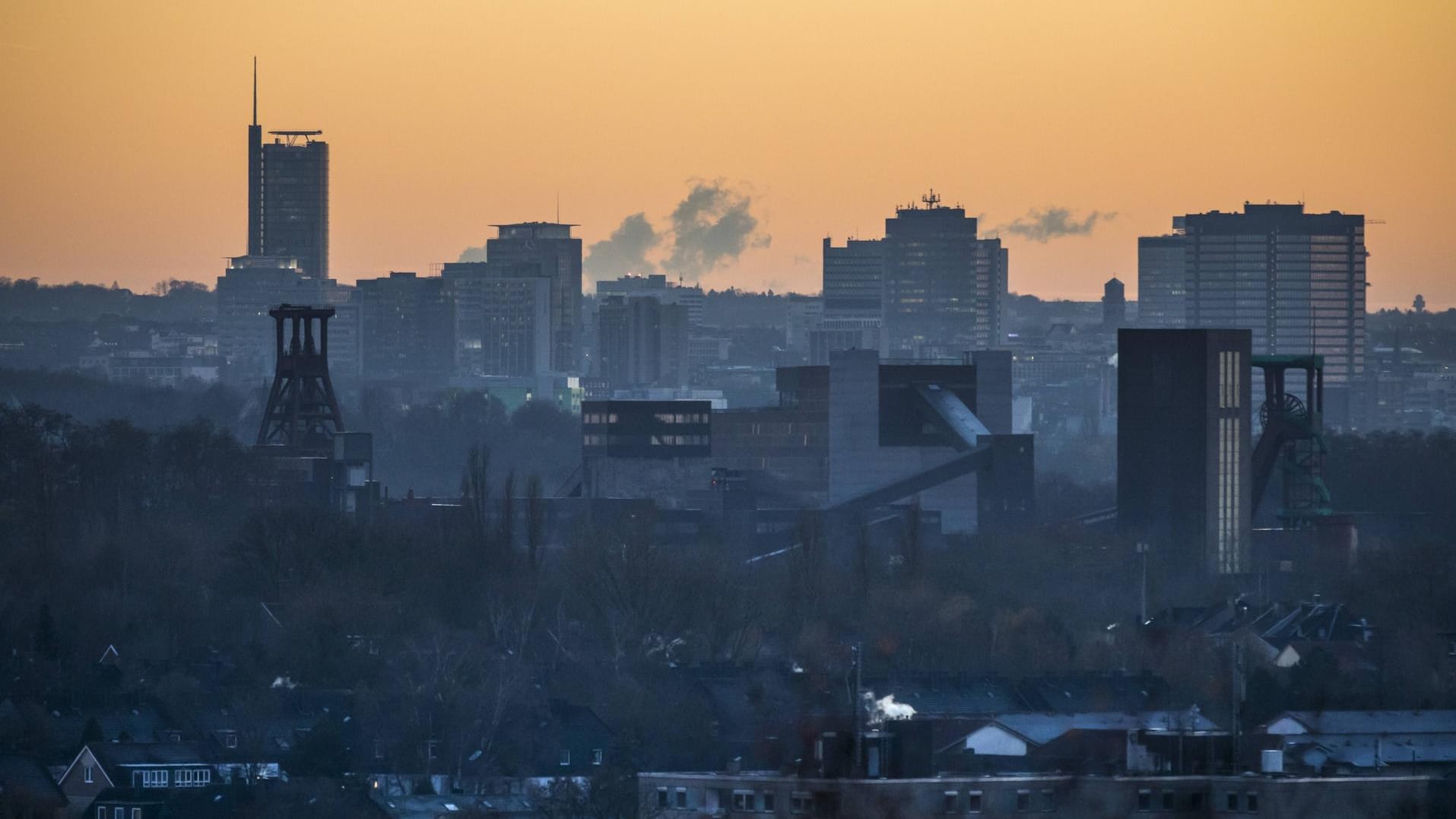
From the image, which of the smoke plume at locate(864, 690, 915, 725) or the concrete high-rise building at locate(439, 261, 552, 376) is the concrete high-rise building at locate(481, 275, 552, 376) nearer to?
the concrete high-rise building at locate(439, 261, 552, 376)

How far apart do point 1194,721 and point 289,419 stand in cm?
4029

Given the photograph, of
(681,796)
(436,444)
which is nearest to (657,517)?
(681,796)

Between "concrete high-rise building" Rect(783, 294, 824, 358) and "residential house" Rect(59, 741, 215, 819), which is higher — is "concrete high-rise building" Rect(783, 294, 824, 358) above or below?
above

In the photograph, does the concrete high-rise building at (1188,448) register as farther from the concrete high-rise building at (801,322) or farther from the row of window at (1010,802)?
the concrete high-rise building at (801,322)

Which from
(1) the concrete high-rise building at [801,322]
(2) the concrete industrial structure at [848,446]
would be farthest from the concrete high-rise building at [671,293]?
(2) the concrete industrial structure at [848,446]

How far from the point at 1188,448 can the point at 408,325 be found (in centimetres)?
11726

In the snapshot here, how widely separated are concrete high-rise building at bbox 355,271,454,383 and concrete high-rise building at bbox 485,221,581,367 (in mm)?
4160

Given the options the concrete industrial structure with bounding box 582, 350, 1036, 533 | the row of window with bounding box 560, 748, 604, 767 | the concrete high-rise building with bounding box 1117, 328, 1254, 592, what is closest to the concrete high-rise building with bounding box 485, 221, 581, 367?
the concrete industrial structure with bounding box 582, 350, 1036, 533

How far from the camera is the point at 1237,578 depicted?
201 feet

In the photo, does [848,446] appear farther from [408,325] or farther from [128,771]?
[408,325]

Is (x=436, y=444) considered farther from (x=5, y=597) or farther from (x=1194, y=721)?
(x=1194, y=721)

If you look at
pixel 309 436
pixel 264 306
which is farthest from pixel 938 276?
pixel 309 436

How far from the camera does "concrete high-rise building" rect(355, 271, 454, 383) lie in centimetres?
17812

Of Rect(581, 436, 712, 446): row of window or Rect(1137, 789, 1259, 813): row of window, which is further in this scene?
Rect(581, 436, 712, 446): row of window
